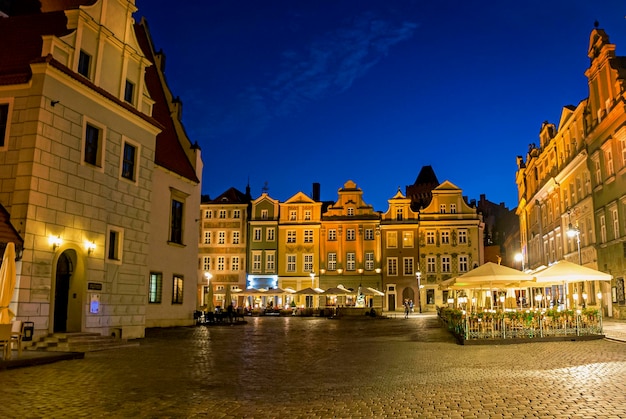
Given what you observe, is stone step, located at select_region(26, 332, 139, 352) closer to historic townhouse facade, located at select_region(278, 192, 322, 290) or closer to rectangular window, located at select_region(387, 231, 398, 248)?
historic townhouse facade, located at select_region(278, 192, 322, 290)

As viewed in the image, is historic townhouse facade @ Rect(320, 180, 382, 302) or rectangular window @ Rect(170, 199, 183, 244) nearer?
rectangular window @ Rect(170, 199, 183, 244)

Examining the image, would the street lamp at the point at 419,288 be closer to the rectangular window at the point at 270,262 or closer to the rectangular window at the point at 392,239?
the rectangular window at the point at 392,239

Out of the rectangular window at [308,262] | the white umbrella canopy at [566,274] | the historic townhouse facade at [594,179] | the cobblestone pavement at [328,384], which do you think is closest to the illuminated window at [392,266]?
the rectangular window at [308,262]

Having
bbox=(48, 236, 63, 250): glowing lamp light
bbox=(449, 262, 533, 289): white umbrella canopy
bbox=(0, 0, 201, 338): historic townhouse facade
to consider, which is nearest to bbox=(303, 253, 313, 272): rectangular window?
bbox=(0, 0, 201, 338): historic townhouse facade

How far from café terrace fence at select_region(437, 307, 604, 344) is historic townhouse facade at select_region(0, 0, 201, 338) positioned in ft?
42.9

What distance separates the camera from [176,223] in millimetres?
31578

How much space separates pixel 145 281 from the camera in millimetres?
23656

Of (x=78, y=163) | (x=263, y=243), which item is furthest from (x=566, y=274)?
(x=263, y=243)

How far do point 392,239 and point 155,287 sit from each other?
1563 inches

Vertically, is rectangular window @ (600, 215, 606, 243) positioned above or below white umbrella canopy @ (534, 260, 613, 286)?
above

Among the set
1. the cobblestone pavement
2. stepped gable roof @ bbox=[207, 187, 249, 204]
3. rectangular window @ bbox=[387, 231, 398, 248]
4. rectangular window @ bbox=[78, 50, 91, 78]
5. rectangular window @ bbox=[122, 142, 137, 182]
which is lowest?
the cobblestone pavement

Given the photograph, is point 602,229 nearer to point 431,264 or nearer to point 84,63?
point 431,264

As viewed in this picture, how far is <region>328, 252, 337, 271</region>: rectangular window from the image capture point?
2559 inches

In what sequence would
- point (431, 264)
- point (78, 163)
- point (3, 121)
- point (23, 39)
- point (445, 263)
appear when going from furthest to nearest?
point (431, 264) → point (445, 263) → point (23, 39) → point (78, 163) → point (3, 121)
